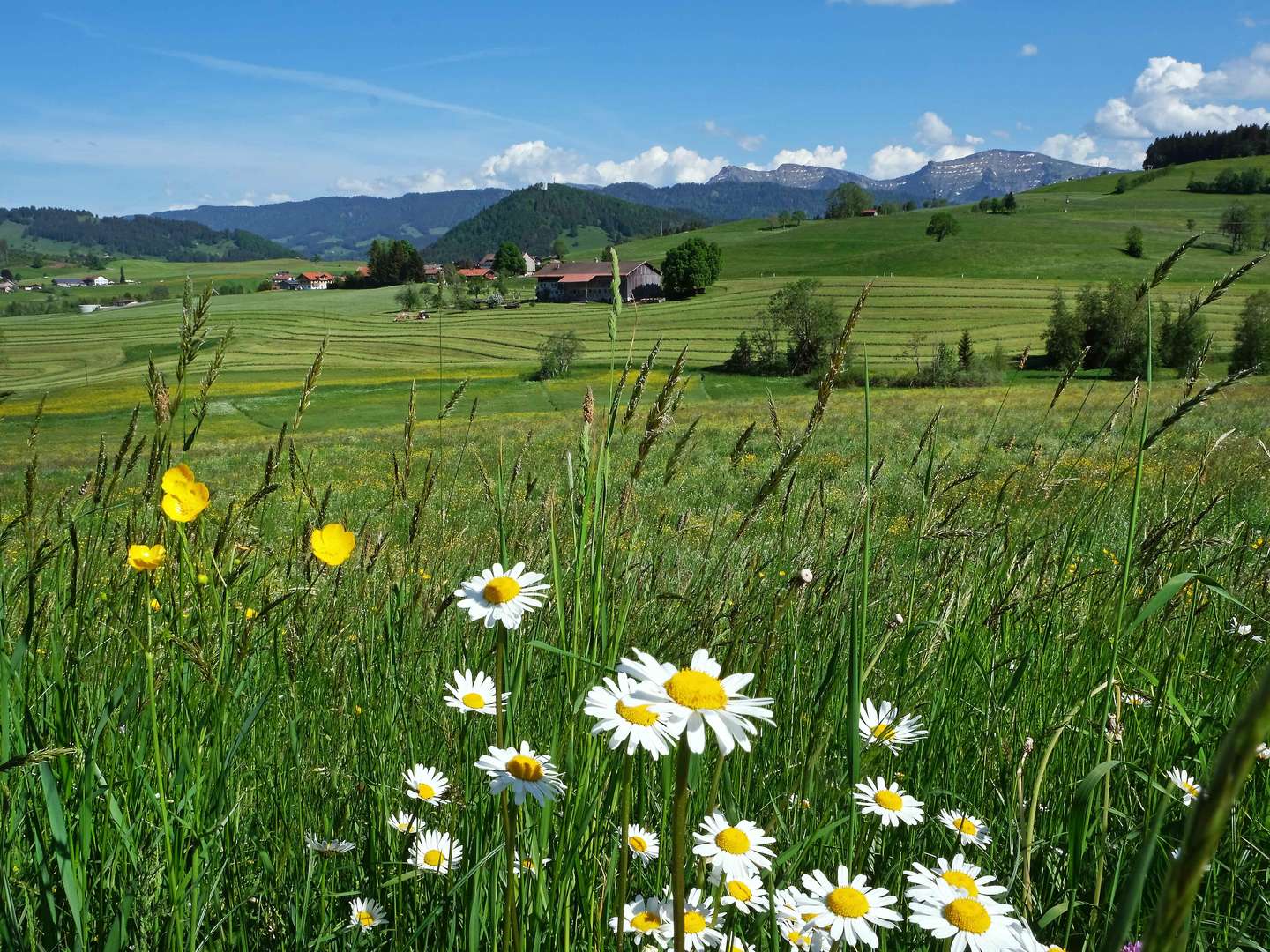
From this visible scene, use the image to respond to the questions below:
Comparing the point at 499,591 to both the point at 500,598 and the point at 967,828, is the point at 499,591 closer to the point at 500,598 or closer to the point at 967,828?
the point at 500,598

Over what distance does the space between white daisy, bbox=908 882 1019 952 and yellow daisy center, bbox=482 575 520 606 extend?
765mm

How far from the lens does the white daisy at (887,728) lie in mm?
1681

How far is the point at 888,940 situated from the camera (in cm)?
161

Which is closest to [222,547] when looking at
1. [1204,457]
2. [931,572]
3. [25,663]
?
[25,663]

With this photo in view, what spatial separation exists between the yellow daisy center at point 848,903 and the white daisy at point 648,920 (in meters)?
0.25

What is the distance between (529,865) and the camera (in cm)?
148

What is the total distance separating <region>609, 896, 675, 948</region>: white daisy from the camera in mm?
1331

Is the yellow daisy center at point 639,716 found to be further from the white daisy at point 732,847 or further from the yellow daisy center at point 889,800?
the yellow daisy center at point 889,800

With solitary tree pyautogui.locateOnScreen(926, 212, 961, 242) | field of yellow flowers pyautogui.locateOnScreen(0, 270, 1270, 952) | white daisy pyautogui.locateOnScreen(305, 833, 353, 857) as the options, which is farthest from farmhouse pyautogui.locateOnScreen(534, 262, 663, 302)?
white daisy pyautogui.locateOnScreen(305, 833, 353, 857)

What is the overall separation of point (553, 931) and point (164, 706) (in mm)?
1201

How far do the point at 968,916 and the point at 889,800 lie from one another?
40cm

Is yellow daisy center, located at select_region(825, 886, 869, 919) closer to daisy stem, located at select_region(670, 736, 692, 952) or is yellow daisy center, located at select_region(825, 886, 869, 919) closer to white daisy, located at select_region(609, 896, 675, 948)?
white daisy, located at select_region(609, 896, 675, 948)

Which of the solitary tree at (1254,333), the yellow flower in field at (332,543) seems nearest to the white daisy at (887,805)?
the yellow flower in field at (332,543)

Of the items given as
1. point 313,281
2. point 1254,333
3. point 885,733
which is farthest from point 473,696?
point 313,281
